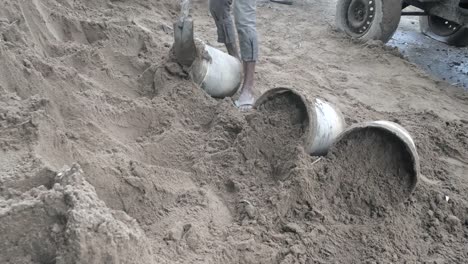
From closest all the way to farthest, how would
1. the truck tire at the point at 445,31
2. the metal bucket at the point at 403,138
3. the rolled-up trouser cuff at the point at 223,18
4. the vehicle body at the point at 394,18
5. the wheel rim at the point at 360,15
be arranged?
1. the metal bucket at the point at 403,138
2. the rolled-up trouser cuff at the point at 223,18
3. the vehicle body at the point at 394,18
4. the wheel rim at the point at 360,15
5. the truck tire at the point at 445,31

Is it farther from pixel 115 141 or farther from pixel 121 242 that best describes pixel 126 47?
pixel 121 242

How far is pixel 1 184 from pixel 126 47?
237 cm

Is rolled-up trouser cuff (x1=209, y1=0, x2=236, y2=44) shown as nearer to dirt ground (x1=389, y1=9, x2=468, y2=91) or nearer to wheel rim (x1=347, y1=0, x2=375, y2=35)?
wheel rim (x1=347, y1=0, x2=375, y2=35)

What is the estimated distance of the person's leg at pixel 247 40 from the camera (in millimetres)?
Result: 3457

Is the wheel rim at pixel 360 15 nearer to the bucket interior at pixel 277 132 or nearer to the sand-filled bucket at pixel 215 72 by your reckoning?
the sand-filled bucket at pixel 215 72

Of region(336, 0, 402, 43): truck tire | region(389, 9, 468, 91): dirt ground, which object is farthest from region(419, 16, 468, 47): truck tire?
region(336, 0, 402, 43): truck tire

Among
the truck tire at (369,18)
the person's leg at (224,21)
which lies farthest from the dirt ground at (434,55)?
the person's leg at (224,21)

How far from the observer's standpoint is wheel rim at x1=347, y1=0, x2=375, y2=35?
556 centimetres

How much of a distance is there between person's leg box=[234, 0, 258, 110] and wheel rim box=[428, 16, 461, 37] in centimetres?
350

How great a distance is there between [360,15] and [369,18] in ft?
0.71

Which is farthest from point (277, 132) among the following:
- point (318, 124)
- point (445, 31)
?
point (445, 31)

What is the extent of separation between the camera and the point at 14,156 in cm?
206

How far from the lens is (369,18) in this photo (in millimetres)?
5586

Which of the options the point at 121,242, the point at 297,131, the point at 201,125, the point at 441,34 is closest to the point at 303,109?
the point at 297,131
